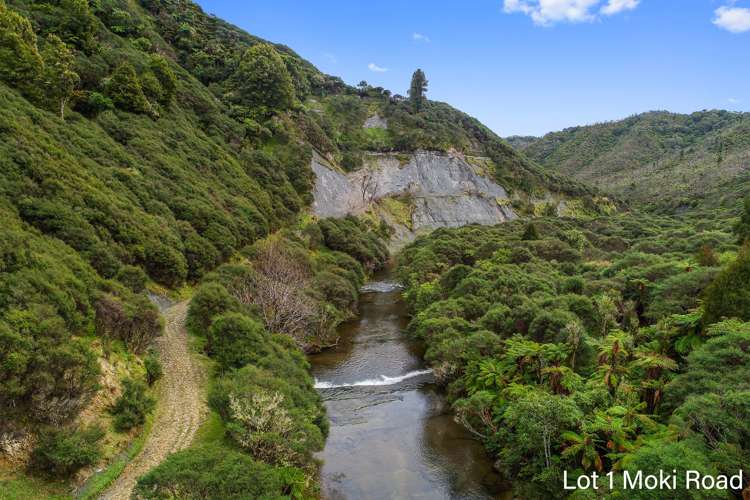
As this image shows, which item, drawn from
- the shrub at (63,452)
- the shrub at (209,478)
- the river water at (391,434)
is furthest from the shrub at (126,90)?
the shrub at (209,478)

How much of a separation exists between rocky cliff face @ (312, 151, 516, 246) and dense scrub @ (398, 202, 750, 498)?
51.7 metres

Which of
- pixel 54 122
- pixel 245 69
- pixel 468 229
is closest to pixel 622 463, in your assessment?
pixel 54 122

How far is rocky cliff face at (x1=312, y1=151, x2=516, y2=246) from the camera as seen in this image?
95.1 metres

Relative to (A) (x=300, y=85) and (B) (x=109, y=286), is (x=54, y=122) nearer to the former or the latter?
(B) (x=109, y=286)

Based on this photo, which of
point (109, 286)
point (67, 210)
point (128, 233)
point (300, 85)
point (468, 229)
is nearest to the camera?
point (109, 286)

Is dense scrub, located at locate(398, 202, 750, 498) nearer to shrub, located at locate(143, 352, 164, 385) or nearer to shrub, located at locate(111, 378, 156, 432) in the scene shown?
shrub, located at locate(111, 378, 156, 432)

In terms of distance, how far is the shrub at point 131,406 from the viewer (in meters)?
20.1

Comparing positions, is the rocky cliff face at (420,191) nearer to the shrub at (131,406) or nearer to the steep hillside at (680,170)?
the steep hillside at (680,170)

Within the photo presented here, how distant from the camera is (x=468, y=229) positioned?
87.7 m

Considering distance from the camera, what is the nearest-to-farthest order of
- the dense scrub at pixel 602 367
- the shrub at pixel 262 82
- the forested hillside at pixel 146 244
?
the dense scrub at pixel 602 367 → the forested hillside at pixel 146 244 → the shrub at pixel 262 82

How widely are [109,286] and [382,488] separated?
65.0 feet

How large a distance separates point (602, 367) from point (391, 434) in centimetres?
1278

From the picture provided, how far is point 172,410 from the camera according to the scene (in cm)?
2333

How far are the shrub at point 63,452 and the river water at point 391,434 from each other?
35.3 feet
